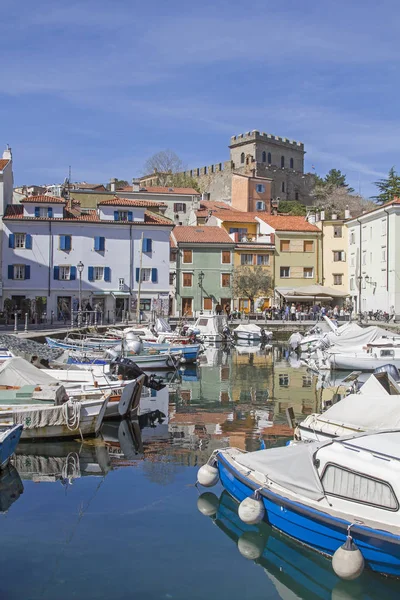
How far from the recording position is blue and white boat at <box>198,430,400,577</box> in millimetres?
9891

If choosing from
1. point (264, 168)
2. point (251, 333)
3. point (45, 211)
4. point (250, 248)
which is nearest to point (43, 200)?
point (45, 211)

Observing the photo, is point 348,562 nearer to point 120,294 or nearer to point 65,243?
point 120,294

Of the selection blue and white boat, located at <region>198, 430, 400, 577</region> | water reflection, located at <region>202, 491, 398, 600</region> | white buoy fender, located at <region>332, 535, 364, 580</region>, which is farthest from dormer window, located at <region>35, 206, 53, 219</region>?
white buoy fender, located at <region>332, 535, 364, 580</region>

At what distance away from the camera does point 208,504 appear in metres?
13.1

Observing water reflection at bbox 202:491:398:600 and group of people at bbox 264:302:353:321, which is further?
group of people at bbox 264:302:353:321

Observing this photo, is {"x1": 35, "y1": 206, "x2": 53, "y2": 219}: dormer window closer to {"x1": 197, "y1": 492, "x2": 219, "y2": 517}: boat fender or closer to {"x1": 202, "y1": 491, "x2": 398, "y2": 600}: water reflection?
{"x1": 197, "y1": 492, "x2": 219, "y2": 517}: boat fender

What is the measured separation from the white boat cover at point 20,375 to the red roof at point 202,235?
45.7 m

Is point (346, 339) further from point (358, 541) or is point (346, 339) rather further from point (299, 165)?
point (299, 165)

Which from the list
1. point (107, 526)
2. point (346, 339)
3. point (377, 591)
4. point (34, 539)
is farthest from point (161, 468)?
point (346, 339)

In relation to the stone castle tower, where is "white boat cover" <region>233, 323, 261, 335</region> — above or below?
below

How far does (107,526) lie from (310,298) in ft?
180

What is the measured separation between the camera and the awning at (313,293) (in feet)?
208

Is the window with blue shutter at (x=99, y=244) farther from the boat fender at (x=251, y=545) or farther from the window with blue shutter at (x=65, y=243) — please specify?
the boat fender at (x=251, y=545)

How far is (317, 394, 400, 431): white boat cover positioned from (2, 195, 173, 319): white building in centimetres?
4026
